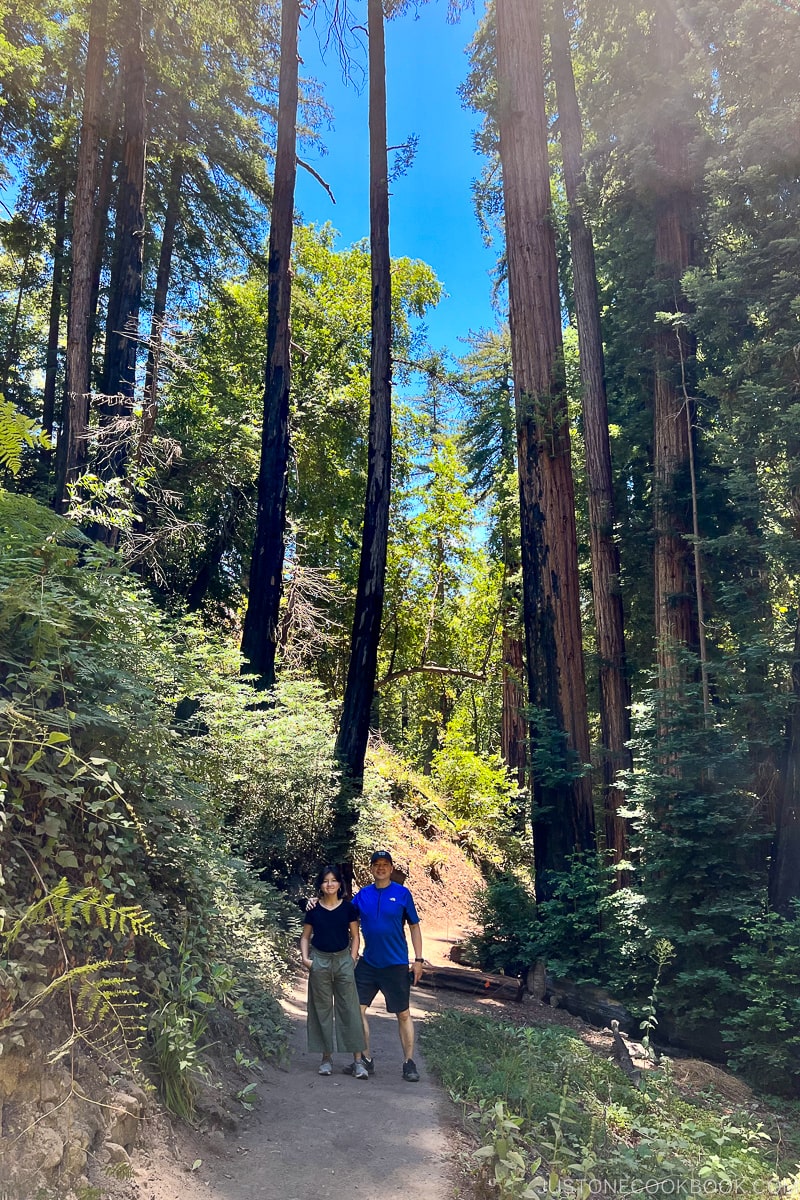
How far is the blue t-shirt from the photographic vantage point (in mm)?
6297

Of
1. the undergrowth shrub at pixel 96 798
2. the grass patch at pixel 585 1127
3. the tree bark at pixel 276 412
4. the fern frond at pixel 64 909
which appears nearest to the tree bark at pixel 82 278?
the tree bark at pixel 276 412

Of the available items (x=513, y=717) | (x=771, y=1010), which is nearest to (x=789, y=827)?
(x=771, y=1010)

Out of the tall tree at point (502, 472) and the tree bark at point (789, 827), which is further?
the tall tree at point (502, 472)

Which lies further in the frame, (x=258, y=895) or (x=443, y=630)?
(x=443, y=630)

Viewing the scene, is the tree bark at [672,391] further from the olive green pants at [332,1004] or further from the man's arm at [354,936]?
the olive green pants at [332,1004]

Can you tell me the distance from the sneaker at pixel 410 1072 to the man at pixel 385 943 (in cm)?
26

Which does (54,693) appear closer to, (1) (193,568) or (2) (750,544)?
(2) (750,544)

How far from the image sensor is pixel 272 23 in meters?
17.2

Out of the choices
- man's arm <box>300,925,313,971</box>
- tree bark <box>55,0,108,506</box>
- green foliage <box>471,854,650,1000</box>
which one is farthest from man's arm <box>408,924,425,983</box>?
tree bark <box>55,0,108,506</box>

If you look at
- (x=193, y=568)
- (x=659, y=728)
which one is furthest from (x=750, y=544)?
(x=193, y=568)

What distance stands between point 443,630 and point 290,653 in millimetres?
10262

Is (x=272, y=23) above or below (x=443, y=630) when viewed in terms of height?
above

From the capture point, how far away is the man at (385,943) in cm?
624

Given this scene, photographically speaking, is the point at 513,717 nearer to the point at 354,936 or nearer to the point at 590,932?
the point at 590,932
